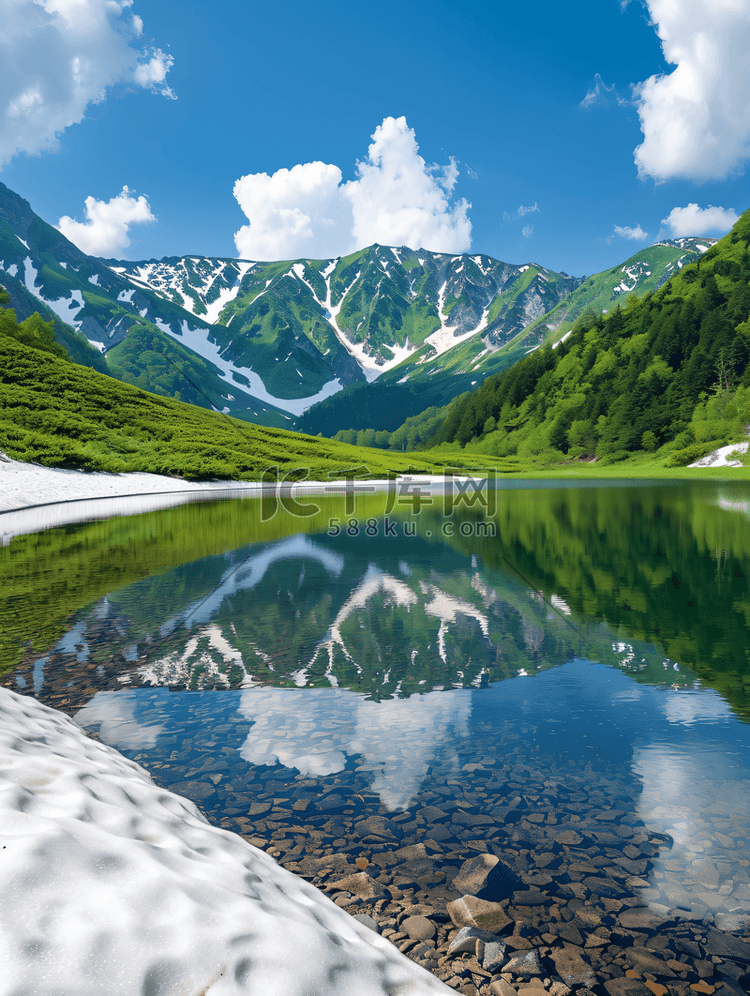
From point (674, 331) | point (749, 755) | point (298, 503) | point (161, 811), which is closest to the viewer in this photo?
point (161, 811)

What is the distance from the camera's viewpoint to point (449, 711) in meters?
7.60

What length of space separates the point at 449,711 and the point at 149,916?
5.52 m

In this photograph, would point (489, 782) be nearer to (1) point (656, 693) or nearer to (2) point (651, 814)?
(2) point (651, 814)

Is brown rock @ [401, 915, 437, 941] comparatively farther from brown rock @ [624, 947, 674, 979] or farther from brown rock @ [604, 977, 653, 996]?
brown rock @ [624, 947, 674, 979]

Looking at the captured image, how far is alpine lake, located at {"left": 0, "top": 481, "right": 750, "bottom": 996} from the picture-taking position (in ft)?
13.2

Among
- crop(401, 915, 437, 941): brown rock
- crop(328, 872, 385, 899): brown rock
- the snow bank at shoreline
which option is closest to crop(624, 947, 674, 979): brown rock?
crop(401, 915, 437, 941): brown rock

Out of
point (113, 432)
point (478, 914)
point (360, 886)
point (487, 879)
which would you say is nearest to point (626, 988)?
point (478, 914)

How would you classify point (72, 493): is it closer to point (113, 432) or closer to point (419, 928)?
point (113, 432)

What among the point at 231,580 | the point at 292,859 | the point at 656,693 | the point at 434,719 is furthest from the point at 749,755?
the point at 231,580

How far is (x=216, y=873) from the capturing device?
332 centimetres

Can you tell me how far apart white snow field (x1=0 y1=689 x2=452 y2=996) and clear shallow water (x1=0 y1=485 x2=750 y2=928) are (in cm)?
139

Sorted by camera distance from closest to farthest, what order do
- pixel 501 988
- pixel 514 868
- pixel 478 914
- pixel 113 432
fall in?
1. pixel 501 988
2. pixel 478 914
3. pixel 514 868
4. pixel 113 432

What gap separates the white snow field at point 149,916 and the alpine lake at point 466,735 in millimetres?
966

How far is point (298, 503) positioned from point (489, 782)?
5033cm
